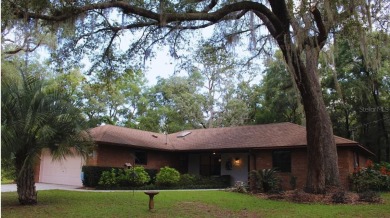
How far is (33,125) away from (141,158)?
11571 mm

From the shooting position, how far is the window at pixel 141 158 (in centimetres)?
2135

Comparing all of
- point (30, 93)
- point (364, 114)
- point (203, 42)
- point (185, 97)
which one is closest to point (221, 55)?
point (203, 42)

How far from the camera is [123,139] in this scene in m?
20.6

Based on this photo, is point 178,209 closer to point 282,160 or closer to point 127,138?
point 282,160

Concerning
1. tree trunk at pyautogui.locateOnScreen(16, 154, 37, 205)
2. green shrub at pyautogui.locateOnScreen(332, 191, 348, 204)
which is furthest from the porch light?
tree trunk at pyautogui.locateOnScreen(16, 154, 37, 205)

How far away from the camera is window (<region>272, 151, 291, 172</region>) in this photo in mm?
19284

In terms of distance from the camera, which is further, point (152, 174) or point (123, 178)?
point (152, 174)

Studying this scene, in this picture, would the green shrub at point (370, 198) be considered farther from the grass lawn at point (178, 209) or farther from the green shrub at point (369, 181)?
the green shrub at point (369, 181)

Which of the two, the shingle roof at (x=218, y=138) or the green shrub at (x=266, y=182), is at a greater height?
the shingle roof at (x=218, y=138)

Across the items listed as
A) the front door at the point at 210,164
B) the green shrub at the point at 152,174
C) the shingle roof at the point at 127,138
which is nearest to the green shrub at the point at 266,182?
the green shrub at the point at 152,174

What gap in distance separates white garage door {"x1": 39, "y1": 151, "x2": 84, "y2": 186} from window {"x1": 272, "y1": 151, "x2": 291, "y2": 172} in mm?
10595

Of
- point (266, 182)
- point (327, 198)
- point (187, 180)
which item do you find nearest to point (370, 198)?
point (327, 198)

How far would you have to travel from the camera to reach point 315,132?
14.0 meters

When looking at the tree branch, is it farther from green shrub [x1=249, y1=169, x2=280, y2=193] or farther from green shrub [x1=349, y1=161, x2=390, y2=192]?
green shrub [x1=349, y1=161, x2=390, y2=192]
